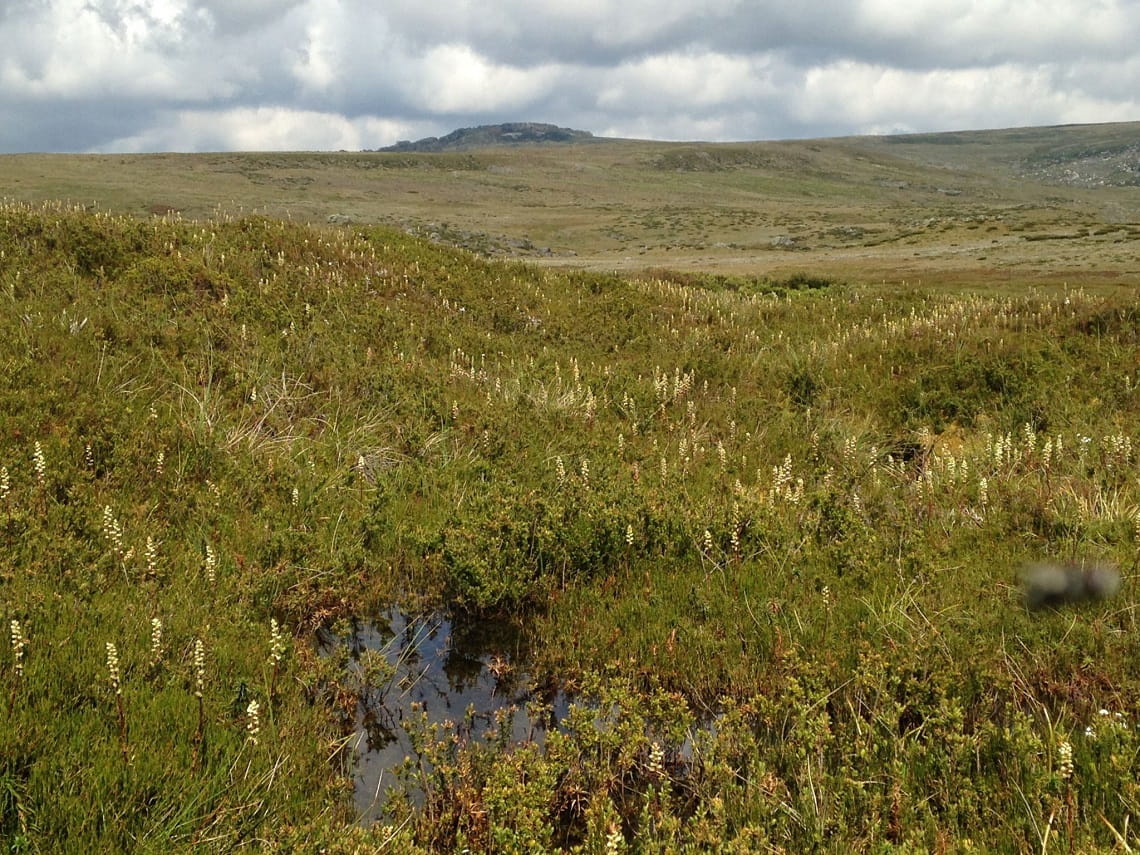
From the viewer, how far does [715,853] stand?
8.19 ft

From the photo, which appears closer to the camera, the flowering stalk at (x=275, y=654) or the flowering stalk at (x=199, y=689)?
the flowering stalk at (x=199, y=689)

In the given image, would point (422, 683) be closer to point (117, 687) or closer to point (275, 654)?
point (275, 654)

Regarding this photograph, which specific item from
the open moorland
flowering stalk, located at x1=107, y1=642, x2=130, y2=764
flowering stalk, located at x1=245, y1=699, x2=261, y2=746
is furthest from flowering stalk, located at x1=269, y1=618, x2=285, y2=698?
flowering stalk, located at x1=107, y1=642, x2=130, y2=764

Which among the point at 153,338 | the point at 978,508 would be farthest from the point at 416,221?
the point at 978,508

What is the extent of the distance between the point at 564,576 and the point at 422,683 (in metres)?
1.21

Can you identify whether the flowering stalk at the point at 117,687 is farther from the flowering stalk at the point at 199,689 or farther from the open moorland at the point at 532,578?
the flowering stalk at the point at 199,689

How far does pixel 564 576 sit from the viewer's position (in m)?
4.79

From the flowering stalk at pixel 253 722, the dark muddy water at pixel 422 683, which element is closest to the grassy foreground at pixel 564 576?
the flowering stalk at pixel 253 722

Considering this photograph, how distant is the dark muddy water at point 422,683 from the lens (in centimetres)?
347

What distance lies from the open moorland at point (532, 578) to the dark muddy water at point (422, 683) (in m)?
0.02

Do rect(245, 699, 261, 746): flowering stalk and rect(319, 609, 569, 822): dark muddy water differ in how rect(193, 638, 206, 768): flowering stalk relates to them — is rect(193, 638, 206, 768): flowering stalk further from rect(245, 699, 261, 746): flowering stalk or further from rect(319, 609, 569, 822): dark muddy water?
rect(319, 609, 569, 822): dark muddy water

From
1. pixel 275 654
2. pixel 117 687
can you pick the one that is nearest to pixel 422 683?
pixel 275 654

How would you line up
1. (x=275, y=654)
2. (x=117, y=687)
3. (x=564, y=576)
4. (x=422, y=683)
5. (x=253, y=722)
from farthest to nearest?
(x=564, y=576) < (x=422, y=683) < (x=275, y=654) < (x=253, y=722) < (x=117, y=687)

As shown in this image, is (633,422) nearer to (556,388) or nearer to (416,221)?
(556,388)
